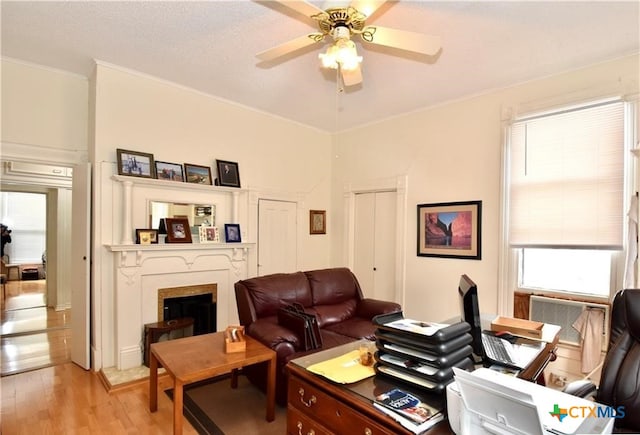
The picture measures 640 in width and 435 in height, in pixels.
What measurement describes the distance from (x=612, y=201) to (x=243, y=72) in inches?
144

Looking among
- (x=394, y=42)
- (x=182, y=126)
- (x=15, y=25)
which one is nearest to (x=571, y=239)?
(x=394, y=42)

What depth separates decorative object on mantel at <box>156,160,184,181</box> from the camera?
3.73m

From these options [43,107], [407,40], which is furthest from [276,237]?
[407,40]

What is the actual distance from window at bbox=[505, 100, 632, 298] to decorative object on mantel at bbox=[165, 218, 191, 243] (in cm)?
356

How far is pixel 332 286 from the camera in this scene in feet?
12.6

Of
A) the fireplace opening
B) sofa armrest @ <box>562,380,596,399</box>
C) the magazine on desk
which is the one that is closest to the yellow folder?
the magazine on desk

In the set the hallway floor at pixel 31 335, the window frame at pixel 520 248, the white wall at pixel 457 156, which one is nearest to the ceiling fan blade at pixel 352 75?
the white wall at pixel 457 156

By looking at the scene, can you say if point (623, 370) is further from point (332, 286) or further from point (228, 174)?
point (228, 174)

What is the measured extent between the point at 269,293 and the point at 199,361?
105 cm

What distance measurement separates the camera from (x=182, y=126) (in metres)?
3.93

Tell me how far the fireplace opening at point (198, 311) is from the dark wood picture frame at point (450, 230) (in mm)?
2700

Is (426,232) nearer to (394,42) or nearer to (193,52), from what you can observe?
(394,42)

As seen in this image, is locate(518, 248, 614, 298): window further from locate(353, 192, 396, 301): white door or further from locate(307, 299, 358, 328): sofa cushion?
locate(307, 299, 358, 328): sofa cushion

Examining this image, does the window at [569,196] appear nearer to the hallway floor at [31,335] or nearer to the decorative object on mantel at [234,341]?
the decorative object on mantel at [234,341]
